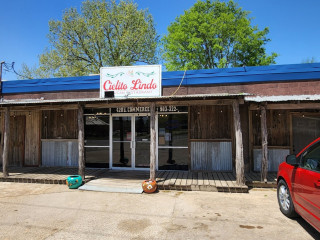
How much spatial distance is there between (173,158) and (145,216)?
4.21m

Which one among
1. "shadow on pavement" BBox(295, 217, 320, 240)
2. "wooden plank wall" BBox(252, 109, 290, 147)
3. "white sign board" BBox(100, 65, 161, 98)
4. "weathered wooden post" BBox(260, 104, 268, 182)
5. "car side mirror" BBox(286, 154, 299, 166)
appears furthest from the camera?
"white sign board" BBox(100, 65, 161, 98)

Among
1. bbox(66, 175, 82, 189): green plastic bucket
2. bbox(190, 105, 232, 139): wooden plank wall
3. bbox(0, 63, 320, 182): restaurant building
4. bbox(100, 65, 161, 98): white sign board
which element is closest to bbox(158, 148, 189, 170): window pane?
bbox(0, 63, 320, 182): restaurant building

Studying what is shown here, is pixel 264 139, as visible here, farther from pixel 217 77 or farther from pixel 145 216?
pixel 145 216

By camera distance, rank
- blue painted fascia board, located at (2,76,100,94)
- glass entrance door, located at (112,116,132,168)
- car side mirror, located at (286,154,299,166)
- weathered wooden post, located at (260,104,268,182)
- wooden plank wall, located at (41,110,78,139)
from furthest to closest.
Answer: wooden plank wall, located at (41,110,78,139), blue painted fascia board, located at (2,76,100,94), glass entrance door, located at (112,116,132,168), weathered wooden post, located at (260,104,268,182), car side mirror, located at (286,154,299,166)

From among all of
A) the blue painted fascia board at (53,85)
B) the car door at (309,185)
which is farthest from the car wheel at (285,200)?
the blue painted fascia board at (53,85)

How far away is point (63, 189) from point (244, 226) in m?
5.40

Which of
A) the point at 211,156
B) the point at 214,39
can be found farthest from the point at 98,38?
the point at 211,156

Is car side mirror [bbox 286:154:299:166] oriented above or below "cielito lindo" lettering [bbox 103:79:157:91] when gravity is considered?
below

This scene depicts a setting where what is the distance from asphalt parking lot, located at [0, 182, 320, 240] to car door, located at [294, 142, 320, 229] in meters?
0.65

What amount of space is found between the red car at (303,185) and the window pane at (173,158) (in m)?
Answer: 4.33

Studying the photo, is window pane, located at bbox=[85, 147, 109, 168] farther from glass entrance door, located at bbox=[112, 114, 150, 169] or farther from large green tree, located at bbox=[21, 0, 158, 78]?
large green tree, located at bbox=[21, 0, 158, 78]

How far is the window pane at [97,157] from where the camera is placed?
983 cm

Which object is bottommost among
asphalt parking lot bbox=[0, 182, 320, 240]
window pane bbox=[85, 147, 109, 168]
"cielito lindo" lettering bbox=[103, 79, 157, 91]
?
asphalt parking lot bbox=[0, 182, 320, 240]

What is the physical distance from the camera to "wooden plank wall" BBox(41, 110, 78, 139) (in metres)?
10.2
